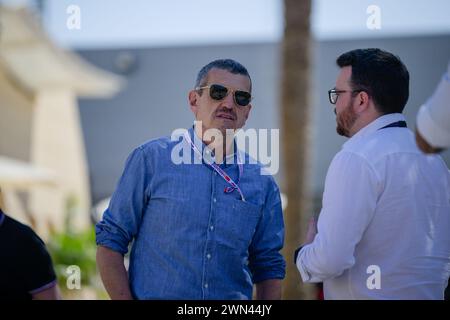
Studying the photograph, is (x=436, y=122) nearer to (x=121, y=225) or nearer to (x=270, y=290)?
(x=270, y=290)

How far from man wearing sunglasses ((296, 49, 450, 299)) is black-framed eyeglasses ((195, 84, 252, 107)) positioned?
1.18 ft

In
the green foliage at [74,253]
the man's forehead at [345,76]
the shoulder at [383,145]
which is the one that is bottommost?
the green foliage at [74,253]

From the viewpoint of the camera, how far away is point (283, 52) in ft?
24.4

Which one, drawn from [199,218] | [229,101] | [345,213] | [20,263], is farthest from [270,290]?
[20,263]

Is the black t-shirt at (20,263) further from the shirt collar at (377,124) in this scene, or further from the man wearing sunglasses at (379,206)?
the shirt collar at (377,124)

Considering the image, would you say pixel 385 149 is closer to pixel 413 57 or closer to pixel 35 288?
pixel 35 288

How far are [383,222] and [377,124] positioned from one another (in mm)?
377

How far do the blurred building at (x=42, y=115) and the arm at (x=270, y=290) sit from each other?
8.61m

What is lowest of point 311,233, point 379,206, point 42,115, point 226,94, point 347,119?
point 311,233

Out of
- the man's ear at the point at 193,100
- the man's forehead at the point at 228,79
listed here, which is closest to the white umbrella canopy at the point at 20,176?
the man's ear at the point at 193,100

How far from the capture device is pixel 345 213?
2.63 m

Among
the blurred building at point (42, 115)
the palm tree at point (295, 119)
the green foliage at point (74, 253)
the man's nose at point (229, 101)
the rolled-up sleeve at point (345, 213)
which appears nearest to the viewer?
Answer: the rolled-up sleeve at point (345, 213)

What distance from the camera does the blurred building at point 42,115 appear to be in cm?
1206

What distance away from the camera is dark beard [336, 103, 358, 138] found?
2.87 meters
